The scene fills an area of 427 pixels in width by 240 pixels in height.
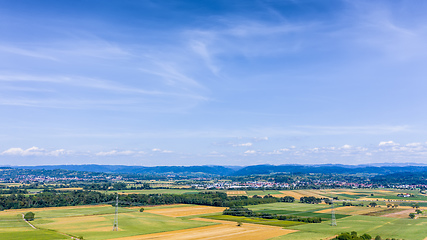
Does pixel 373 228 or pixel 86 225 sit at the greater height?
pixel 373 228

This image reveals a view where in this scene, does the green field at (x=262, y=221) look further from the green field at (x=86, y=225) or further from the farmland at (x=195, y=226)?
the green field at (x=86, y=225)

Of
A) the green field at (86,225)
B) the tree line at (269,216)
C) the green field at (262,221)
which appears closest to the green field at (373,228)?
the green field at (262,221)

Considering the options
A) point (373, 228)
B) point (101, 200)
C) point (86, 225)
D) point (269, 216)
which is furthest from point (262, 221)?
Result: point (101, 200)

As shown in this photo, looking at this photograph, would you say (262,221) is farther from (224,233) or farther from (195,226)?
(224,233)

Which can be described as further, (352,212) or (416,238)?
(352,212)

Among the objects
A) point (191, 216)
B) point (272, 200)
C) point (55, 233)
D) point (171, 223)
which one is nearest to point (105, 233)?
point (55, 233)

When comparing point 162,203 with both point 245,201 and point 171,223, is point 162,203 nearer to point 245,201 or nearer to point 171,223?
point 245,201

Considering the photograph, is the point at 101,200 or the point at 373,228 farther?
the point at 101,200

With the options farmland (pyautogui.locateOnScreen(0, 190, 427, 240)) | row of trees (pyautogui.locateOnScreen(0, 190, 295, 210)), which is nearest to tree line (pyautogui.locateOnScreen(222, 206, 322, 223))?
farmland (pyautogui.locateOnScreen(0, 190, 427, 240))
